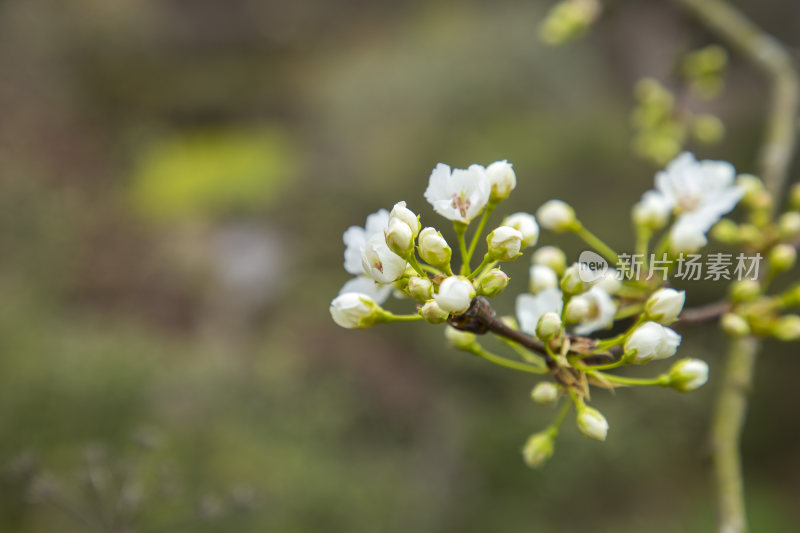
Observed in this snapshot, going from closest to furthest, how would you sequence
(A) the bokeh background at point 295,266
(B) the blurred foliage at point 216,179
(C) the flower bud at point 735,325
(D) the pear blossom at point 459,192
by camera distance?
1. (D) the pear blossom at point 459,192
2. (C) the flower bud at point 735,325
3. (A) the bokeh background at point 295,266
4. (B) the blurred foliage at point 216,179

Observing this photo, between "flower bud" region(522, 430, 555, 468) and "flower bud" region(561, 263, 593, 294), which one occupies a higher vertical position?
"flower bud" region(561, 263, 593, 294)

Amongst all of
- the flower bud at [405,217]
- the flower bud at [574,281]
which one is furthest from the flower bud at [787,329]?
the flower bud at [405,217]

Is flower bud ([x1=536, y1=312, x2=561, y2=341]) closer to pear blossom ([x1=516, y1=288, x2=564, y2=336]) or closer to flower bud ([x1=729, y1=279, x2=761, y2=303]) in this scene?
pear blossom ([x1=516, y1=288, x2=564, y2=336])

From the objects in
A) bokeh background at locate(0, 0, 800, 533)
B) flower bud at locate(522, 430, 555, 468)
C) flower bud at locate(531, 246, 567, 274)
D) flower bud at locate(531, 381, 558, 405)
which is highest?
bokeh background at locate(0, 0, 800, 533)

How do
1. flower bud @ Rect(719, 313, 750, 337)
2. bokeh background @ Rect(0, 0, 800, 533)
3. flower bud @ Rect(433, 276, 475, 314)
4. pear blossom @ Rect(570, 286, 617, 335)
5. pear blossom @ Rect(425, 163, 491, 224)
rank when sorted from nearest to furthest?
flower bud @ Rect(433, 276, 475, 314)
pear blossom @ Rect(425, 163, 491, 224)
pear blossom @ Rect(570, 286, 617, 335)
flower bud @ Rect(719, 313, 750, 337)
bokeh background @ Rect(0, 0, 800, 533)

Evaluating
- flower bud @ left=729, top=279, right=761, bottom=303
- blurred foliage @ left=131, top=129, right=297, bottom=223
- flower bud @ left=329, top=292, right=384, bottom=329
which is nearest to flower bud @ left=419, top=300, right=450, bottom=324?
flower bud @ left=329, top=292, right=384, bottom=329

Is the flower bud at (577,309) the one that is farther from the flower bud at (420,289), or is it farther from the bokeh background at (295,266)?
the bokeh background at (295,266)
